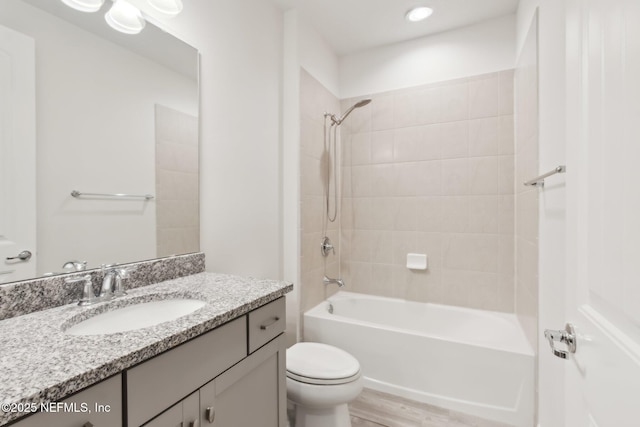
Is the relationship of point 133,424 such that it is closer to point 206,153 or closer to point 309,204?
point 206,153

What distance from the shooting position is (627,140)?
433mm

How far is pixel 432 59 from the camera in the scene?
2.45m

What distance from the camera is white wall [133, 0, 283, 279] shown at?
156cm

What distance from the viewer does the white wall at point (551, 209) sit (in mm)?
1212

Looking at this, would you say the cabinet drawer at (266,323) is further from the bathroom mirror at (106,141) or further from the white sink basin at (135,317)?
the bathroom mirror at (106,141)

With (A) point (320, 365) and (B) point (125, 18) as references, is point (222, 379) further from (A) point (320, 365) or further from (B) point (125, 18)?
(B) point (125, 18)

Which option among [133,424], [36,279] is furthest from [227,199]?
[133,424]

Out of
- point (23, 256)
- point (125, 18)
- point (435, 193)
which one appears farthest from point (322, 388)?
point (125, 18)

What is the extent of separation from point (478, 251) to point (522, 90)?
1195 millimetres

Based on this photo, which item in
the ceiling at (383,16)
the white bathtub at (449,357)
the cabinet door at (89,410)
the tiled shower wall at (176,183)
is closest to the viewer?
the cabinet door at (89,410)

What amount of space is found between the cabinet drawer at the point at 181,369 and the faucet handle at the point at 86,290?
0.48 metres

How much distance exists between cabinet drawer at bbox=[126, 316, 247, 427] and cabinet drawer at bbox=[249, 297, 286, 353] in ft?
0.14

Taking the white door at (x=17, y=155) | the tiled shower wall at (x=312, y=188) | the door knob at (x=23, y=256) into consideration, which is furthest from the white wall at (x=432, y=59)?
the door knob at (x=23, y=256)

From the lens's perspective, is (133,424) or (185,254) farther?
(185,254)
